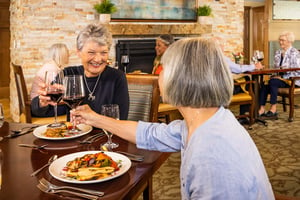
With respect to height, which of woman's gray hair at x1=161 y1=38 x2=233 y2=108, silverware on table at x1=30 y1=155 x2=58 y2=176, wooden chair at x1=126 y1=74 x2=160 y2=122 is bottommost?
silverware on table at x1=30 y1=155 x2=58 y2=176

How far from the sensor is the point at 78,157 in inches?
51.2

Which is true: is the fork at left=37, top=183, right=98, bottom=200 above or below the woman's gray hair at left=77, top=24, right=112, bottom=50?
below

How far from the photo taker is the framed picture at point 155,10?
6258 millimetres

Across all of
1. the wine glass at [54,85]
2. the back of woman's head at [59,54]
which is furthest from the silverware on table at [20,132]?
the back of woman's head at [59,54]

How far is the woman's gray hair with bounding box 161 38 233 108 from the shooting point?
98 centimetres

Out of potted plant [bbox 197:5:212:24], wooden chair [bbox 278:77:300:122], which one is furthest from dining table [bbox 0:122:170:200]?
potted plant [bbox 197:5:212:24]

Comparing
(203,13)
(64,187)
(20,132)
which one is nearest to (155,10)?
(203,13)

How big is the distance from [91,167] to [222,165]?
476 millimetres

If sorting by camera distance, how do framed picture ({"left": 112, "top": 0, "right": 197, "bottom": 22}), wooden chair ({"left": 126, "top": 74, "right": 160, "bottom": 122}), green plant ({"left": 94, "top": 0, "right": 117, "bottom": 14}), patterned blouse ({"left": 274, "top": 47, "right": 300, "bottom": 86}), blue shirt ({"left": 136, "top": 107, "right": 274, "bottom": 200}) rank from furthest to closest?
framed picture ({"left": 112, "top": 0, "right": 197, "bottom": 22}), patterned blouse ({"left": 274, "top": 47, "right": 300, "bottom": 86}), green plant ({"left": 94, "top": 0, "right": 117, "bottom": 14}), wooden chair ({"left": 126, "top": 74, "right": 160, "bottom": 122}), blue shirt ({"left": 136, "top": 107, "right": 274, "bottom": 200})

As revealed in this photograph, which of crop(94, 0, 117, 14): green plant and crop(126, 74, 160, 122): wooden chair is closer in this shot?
crop(126, 74, 160, 122): wooden chair

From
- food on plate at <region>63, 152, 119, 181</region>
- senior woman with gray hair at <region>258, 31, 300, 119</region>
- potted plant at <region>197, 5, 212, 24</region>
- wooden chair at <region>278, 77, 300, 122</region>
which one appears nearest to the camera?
food on plate at <region>63, 152, 119, 181</region>

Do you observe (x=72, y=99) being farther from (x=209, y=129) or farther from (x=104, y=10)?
(x=104, y=10)

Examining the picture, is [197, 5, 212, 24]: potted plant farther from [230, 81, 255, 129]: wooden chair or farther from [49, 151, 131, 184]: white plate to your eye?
[49, 151, 131, 184]: white plate

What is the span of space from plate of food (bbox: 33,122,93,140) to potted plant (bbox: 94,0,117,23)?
4.25 m
